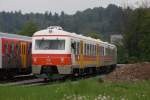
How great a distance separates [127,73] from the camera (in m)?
31.4

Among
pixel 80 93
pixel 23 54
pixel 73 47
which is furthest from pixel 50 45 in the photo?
pixel 80 93

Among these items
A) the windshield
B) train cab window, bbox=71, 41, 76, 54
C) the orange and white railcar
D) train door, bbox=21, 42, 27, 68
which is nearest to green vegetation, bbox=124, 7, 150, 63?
train door, bbox=21, 42, 27, 68

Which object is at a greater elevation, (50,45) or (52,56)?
(50,45)

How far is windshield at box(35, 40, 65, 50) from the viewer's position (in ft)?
108

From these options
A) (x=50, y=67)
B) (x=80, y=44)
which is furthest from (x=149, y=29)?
(x=50, y=67)

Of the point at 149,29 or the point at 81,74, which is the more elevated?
the point at 149,29

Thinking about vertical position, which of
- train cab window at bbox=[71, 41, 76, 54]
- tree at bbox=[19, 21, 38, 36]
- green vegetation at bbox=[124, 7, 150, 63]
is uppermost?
tree at bbox=[19, 21, 38, 36]

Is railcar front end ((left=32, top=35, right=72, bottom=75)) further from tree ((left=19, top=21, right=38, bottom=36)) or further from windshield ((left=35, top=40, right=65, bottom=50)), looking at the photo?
tree ((left=19, top=21, right=38, bottom=36))

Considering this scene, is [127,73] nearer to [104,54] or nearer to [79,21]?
[104,54]

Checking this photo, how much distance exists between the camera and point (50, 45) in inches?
1299

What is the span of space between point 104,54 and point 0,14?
90.2 meters

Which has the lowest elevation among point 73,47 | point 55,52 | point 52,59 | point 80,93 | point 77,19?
point 80,93

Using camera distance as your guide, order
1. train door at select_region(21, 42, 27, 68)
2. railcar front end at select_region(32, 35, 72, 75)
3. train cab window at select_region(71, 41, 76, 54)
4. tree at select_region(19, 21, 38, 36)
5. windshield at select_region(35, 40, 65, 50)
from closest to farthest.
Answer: railcar front end at select_region(32, 35, 72, 75), windshield at select_region(35, 40, 65, 50), train cab window at select_region(71, 41, 76, 54), train door at select_region(21, 42, 27, 68), tree at select_region(19, 21, 38, 36)

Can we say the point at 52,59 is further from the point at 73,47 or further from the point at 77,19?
the point at 77,19
